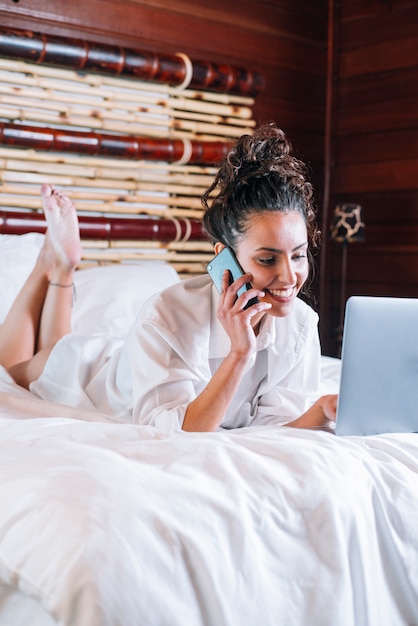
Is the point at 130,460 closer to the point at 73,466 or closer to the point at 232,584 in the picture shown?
the point at 73,466

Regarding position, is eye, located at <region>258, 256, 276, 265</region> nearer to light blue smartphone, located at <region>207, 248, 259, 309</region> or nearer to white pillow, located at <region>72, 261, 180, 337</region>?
light blue smartphone, located at <region>207, 248, 259, 309</region>

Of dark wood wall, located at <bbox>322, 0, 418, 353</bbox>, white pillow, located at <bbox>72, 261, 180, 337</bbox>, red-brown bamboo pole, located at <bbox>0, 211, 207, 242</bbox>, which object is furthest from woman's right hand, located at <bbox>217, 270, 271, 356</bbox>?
dark wood wall, located at <bbox>322, 0, 418, 353</bbox>

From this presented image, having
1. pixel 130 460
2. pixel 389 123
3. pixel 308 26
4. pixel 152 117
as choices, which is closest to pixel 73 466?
pixel 130 460

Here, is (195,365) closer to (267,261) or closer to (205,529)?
(267,261)

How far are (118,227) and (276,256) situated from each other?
6.16 feet

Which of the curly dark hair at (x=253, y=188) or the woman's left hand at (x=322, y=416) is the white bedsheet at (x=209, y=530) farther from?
the curly dark hair at (x=253, y=188)

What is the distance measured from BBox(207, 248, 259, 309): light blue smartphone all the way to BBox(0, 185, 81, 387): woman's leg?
0.91 m

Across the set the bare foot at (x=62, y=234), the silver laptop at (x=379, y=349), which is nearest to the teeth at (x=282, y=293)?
the silver laptop at (x=379, y=349)

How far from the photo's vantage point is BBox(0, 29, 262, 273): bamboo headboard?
338cm

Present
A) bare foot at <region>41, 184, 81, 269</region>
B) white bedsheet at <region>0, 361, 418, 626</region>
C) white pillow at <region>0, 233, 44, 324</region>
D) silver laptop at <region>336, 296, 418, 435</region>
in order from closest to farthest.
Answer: white bedsheet at <region>0, 361, 418, 626</region>
silver laptop at <region>336, 296, 418, 435</region>
bare foot at <region>41, 184, 81, 269</region>
white pillow at <region>0, 233, 44, 324</region>

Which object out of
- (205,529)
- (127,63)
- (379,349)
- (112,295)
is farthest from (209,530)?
(127,63)

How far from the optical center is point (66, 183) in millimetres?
3529

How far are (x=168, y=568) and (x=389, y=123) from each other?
3494mm

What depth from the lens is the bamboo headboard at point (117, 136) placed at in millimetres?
3377
